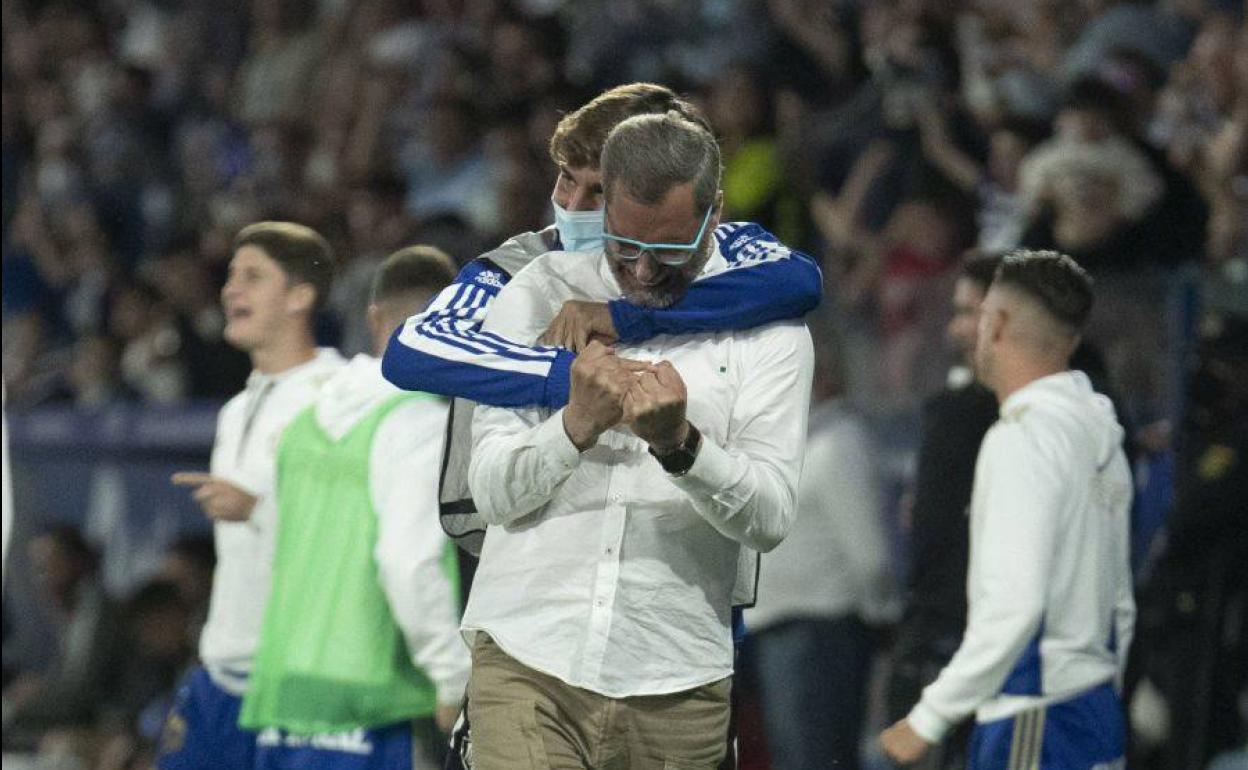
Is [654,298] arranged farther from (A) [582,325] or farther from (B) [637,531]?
(B) [637,531]

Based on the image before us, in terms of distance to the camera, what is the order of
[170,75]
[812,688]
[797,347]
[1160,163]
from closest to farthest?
[797,347] → [812,688] → [1160,163] → [170,75]

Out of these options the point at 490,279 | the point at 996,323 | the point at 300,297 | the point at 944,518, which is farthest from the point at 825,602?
the point at 490,279

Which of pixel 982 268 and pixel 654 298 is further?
pixel 982 268

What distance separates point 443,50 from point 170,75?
2.98 meters

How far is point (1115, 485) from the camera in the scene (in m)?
5.41

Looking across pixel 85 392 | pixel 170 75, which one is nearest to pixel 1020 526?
pixel 85 392

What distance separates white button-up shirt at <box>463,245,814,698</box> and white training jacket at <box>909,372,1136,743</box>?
46.4 inches

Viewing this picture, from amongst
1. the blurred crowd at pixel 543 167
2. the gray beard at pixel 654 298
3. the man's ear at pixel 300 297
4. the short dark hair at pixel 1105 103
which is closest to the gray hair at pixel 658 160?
the gray beard at pixel 654 298

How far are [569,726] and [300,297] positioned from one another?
8.83ft

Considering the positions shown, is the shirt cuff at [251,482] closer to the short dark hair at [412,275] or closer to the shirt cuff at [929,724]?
the short dark hair at [412,275]

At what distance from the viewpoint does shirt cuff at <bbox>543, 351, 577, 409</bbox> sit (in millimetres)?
4031

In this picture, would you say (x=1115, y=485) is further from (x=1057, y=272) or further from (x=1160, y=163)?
(x=1160, y=163)

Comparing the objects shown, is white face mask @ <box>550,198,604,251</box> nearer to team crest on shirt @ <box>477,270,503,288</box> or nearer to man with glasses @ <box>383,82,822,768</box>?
man with glasses @ <box>383,82,822,768</box>

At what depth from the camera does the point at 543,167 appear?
440 inches
